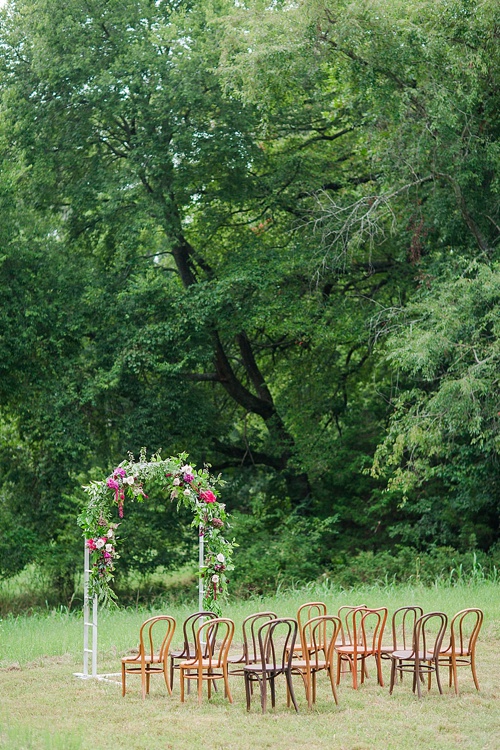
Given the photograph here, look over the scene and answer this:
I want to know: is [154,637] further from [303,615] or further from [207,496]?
[207,496]

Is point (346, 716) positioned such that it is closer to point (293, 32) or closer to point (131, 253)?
point (293, 32)

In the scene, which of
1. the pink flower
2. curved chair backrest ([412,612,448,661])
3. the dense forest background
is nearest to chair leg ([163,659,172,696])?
the pink flower

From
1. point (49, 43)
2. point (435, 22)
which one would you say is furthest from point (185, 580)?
point (435, 22)

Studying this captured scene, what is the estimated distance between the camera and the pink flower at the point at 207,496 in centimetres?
1037

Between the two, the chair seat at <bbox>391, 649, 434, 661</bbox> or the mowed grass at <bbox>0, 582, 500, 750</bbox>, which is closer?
the mowed grass at <bbox>0, 582, 500, 750</bbox>

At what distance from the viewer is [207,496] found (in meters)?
10.4

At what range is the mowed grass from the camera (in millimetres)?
7074

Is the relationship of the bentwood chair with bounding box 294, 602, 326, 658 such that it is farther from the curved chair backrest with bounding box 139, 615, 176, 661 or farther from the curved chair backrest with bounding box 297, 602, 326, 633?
the curved chair backrest with bounding box 139, 615, 176, 661

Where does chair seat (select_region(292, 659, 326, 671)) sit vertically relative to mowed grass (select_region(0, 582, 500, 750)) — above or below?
above

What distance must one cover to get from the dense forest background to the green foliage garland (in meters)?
6.04

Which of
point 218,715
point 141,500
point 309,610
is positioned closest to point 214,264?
point 141,500

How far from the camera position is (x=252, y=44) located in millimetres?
15914

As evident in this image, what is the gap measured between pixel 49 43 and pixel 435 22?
26.9ft

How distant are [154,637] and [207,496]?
266 cm
